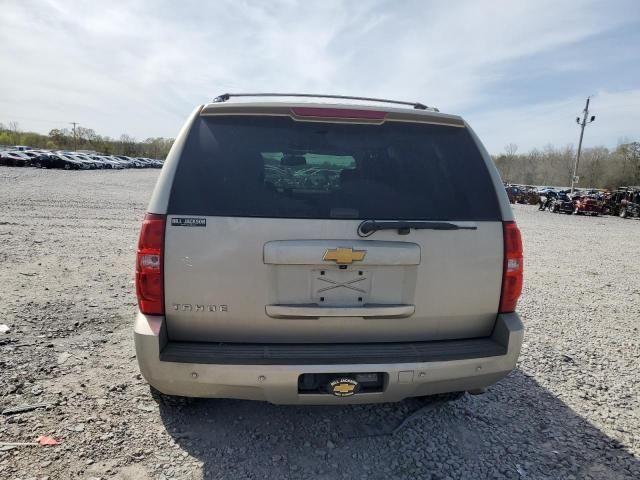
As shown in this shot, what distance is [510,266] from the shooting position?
7.70 feet

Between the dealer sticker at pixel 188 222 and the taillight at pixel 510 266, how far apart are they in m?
1.74

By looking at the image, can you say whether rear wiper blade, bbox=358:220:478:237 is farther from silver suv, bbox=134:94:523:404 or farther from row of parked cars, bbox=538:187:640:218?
row of parked cars, bbox=538:187:640:218

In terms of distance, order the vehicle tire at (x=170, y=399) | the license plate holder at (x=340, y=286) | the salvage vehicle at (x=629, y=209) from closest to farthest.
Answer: the license plate holder at (x=340, y=286), the vehicle tire at (x=170, y=399), the salvage vehicle at (x=629, y=209)

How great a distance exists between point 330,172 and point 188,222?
36.0 inches

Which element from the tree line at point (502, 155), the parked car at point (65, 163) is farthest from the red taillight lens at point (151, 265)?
the tree line at point (502, 155)

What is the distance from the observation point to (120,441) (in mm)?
2504

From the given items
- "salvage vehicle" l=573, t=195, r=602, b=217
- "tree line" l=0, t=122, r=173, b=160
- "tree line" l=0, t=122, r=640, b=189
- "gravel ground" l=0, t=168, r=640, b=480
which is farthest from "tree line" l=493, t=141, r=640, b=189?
"tree line" l=0, t=122, r=173, b=160

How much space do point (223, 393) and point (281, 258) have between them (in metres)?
0.81

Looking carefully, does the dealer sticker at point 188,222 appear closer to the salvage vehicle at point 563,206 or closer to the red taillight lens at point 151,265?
the red taillight lens at point 151,265

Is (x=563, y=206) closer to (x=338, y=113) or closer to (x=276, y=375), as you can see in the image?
(x=338, y=113)

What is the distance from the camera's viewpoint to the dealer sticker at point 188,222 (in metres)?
2.08

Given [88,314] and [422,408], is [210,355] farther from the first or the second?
[88,314]

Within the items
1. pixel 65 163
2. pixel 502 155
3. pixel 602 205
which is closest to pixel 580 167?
pixel 502 155

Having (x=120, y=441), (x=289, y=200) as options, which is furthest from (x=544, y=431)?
(x=120, y=441)
